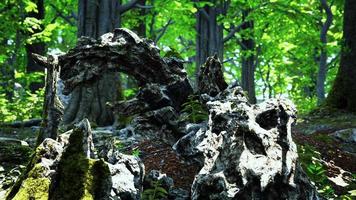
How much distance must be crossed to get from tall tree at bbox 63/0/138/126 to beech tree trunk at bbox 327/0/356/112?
7618 millimetres

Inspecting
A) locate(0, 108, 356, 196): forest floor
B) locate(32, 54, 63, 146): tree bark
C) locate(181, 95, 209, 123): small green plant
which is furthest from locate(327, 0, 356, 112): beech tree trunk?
locate(32, 54, 63, 146): tree bark

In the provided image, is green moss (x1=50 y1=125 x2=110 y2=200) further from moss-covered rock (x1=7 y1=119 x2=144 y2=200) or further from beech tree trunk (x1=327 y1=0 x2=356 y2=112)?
beech tree trunk (x1=327 y1=0 x2=356 y2=112)

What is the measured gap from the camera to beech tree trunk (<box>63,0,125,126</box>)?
10.6 metres

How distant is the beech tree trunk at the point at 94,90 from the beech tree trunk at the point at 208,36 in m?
7.18

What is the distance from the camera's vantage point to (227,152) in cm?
461

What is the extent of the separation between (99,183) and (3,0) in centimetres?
1129

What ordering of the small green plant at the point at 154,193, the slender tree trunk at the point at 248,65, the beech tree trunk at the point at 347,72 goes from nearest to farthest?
the small green plant at the point at 154,193
the beech tree trunk at the point at 347,72
the slender tree trunk at the point at 248,65

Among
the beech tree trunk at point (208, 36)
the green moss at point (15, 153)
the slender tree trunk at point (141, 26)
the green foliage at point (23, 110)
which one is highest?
the slender tree trunk at point (141, 26)

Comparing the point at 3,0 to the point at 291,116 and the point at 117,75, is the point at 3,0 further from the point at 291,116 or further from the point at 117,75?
the point at 291,116

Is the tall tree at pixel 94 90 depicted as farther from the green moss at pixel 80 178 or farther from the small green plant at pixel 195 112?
the green moss at pixel 80 178

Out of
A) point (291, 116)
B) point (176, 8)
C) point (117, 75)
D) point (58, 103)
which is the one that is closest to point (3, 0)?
point (117, 75)

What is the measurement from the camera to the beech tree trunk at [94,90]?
1064cm

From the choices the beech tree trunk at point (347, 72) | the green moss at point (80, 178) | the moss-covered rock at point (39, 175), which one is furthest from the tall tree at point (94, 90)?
the beech tree trunk at point (347, 72)

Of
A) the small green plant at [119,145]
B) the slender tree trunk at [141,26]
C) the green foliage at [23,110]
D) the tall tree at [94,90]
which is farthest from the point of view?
the slender tree trunk at [141,26]
